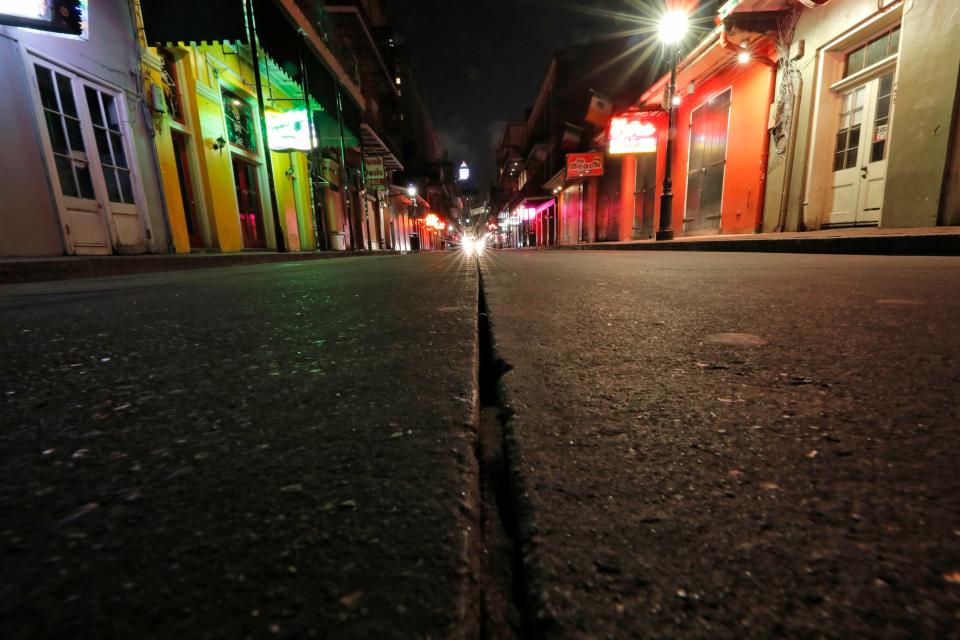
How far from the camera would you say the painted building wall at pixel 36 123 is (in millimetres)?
4527

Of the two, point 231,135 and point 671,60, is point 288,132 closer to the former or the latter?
point 231,135

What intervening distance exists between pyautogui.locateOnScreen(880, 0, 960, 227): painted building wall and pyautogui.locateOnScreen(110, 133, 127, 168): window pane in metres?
10.2

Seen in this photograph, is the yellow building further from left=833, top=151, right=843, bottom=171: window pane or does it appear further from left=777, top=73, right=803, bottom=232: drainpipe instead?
left=833, top=151, right=843, bottom=171: window pane


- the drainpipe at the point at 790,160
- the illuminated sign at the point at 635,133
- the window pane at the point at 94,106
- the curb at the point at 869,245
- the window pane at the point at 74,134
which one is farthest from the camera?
the illuminated sign at the point at 635,133

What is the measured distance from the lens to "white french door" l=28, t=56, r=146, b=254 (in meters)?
5.04

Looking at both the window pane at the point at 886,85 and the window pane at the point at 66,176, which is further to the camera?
→ the window pane at the point at 886,85

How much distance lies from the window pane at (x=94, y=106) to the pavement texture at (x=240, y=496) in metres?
6.94

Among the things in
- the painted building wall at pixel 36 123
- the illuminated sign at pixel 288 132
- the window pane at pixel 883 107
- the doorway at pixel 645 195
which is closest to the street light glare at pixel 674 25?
the window pane at pixel 883 107

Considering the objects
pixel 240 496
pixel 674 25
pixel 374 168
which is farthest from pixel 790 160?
pixel 374 168

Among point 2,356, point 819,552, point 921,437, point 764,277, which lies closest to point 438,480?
point 819,552

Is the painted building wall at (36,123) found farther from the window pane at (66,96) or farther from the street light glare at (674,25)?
the street light glare at (674,25)

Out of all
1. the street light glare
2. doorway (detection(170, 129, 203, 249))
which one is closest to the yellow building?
doorway (detection(170, 129, 203, 249))

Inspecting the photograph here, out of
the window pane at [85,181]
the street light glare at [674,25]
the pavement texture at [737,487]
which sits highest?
the street light glare at [674,25]

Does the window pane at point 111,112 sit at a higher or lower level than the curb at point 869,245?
higher
